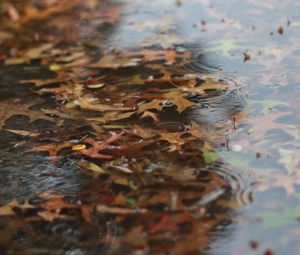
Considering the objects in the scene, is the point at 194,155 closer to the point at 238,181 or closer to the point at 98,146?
the point at 238,181

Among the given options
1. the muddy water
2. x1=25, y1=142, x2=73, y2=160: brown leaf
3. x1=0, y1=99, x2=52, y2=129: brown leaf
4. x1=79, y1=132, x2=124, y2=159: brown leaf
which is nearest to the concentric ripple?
the muddy water

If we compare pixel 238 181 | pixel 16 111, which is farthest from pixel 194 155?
pixel 16 111

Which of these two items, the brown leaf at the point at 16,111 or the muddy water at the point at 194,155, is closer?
the muddy water at the point at 194,155

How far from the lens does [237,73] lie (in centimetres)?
315

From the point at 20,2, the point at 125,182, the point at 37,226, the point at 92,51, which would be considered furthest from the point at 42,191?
the point at 20,2

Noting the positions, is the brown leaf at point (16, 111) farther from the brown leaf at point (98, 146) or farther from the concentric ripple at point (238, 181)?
the concentric ripple at point (238, 181)

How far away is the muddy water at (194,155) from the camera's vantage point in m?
1.84

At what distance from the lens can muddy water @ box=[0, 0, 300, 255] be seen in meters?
1.84

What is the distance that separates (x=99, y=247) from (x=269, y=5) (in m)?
3.32

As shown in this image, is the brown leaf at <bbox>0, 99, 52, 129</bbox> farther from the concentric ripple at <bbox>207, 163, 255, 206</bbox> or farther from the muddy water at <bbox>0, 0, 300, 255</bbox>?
the concentric ripple at <bbox>207, 163, 255, 206</bbox>

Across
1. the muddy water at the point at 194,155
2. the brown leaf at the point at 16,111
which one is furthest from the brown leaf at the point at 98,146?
the brown leaf at the point at 16,111

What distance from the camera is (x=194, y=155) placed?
2.30 meters

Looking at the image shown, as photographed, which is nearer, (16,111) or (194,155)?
(194,155)

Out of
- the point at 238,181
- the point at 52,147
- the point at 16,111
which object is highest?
the point at 16,111
